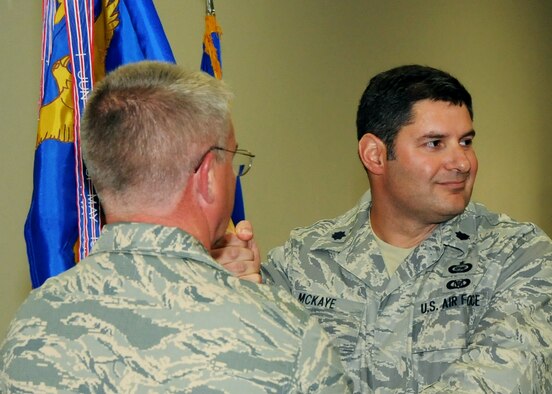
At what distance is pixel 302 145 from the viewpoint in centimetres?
400

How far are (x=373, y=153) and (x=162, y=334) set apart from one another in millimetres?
1383

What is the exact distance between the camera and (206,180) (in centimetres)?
130

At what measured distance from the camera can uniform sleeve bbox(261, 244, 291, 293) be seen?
2311 mm

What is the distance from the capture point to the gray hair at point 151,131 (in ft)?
4.12

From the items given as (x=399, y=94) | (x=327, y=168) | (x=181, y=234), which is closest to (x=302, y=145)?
(x=327, y=168)

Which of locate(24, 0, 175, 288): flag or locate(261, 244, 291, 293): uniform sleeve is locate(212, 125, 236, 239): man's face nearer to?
locate(24, 0, 175, 288): flag

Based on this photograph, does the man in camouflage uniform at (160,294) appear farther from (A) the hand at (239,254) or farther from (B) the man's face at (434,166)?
(B) the man's face at (434,166)

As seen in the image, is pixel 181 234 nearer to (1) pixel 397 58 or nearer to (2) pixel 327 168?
(2) pixel 327 168

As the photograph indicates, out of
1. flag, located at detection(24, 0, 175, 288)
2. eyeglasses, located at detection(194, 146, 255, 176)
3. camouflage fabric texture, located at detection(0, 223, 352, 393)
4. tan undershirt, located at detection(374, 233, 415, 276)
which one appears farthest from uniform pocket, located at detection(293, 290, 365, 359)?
camouflage fabric texture, located at detection(0, 223, 352, 393)

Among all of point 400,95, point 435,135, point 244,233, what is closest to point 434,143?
point 435,135

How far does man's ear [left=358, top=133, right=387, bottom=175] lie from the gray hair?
114 cm

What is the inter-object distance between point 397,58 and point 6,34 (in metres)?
2.89

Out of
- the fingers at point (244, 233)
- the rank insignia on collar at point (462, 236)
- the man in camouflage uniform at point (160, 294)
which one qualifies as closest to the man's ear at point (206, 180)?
the man in camouflage uniform at point (160, 294)

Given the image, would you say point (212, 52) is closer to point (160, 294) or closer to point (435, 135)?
point (435, 135)
